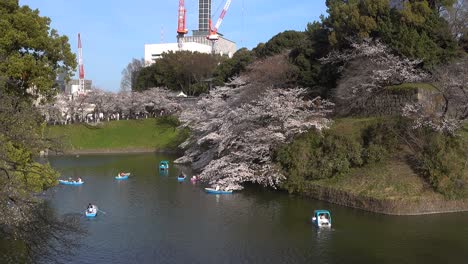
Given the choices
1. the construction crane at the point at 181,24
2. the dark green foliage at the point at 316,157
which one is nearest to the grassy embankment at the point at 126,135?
the dark green foliage at the point at 316,157

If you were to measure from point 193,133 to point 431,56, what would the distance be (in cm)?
2314

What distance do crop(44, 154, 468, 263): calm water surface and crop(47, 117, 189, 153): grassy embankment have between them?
23.7 metres

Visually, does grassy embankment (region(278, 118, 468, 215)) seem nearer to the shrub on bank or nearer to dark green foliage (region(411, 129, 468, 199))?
the shrub on bank

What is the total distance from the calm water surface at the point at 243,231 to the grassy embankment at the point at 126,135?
2374 centimetres

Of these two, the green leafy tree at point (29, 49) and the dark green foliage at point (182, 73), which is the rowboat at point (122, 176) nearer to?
the green leafy tree at point (29, 49)

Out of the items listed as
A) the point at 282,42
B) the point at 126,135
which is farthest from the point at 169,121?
the point at 282,42

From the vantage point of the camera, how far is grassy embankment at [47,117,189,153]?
5359cm

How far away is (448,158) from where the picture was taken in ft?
79.3

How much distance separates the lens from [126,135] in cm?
5662

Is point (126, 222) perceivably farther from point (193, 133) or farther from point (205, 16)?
point (205, 16)

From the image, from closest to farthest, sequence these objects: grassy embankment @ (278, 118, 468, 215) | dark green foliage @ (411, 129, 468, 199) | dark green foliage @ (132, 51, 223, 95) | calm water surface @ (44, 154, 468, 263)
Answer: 1. calm water surface @ (44, 154, 468, 263)
2. grassy embankment @ (278, 118, 468, 215)
3. dark green foliage @ (411, 129, 468, 199)
4. dark green foliage @ (132, 51, 223, 95)

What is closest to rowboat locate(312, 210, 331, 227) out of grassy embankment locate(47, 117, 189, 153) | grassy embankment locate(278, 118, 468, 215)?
grassy embankment locate(278, 118, 468, 215)

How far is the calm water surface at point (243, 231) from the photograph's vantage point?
17375 millimetres

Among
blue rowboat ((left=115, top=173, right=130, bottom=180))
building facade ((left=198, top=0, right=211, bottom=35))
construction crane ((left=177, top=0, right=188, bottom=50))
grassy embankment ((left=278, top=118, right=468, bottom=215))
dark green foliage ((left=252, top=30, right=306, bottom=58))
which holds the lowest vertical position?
blue rowboat ((left=115, top=173, right=130, bottom=180))
